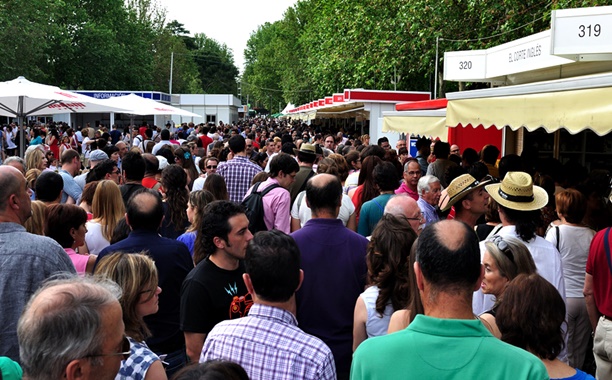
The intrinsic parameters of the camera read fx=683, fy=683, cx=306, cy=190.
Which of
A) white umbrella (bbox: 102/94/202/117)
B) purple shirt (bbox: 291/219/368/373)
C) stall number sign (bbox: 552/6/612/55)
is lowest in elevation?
purple shirt (bbox: 291/219/368/373)

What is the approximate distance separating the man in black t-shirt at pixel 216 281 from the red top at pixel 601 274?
2.58 meters

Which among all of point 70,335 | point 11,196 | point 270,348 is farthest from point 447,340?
point 11,196

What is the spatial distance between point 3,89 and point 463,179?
885 cm

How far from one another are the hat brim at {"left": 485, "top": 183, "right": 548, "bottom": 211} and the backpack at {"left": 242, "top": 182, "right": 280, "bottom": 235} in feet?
9.13

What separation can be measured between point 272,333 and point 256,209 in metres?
4.31

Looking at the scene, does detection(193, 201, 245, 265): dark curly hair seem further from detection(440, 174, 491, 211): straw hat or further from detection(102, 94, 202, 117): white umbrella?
detection(102, 94, 202, 117): white umbrella

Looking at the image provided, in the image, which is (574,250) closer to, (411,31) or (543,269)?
(543,269)

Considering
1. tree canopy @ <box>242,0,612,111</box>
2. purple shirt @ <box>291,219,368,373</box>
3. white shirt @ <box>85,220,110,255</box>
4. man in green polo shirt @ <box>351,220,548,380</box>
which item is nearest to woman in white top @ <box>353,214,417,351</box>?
purple shirt @ <box>291,219,368,373</box>

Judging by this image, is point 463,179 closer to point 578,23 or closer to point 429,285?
point 429,285

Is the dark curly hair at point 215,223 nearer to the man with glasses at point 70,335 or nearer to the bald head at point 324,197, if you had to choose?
the bald head at point 324,197

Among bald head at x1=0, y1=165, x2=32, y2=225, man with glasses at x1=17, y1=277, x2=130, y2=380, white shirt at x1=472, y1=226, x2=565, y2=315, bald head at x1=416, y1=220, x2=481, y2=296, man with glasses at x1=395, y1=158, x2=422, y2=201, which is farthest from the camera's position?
man with glasses at x1=395, y1=158, x2=422, y2=201

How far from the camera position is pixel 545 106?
6.92m

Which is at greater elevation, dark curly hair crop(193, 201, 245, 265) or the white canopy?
the white canopy

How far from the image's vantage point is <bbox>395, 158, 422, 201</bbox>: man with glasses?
7.25 meters
